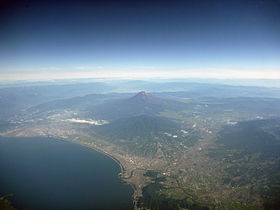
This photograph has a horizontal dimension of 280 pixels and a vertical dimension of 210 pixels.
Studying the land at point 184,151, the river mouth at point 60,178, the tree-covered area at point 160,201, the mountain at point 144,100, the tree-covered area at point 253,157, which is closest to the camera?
the tree-covered area at point 160,201

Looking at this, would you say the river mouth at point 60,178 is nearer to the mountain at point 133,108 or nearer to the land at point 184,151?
the land at point 184,151

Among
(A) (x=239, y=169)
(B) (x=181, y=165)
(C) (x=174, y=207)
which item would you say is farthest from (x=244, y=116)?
(C) (x=174, y=207)

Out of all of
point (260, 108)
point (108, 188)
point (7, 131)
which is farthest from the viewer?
point (260, 108)

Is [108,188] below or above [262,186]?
below

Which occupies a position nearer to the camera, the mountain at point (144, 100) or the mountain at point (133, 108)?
the mountain at point (133, 108)

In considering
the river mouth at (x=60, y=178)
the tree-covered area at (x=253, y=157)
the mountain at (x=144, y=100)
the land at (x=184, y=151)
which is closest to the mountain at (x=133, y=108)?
the mountain at (x=144, y=100)

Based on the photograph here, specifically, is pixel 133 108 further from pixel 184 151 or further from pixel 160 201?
pixel 160 201

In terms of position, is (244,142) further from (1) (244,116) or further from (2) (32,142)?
(2) (32,142)

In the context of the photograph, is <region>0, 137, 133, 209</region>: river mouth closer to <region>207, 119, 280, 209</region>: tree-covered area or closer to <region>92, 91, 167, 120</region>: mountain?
<region>207, 119, 280, 209</region>: tree-covered area

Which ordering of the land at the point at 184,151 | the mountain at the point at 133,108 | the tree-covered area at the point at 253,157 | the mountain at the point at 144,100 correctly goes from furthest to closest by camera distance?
the mountain at the point at 144,100 < the mountain at the point at 133,108 < the tree-covered area at the point at 253,157 < the land at the point at 184,151
